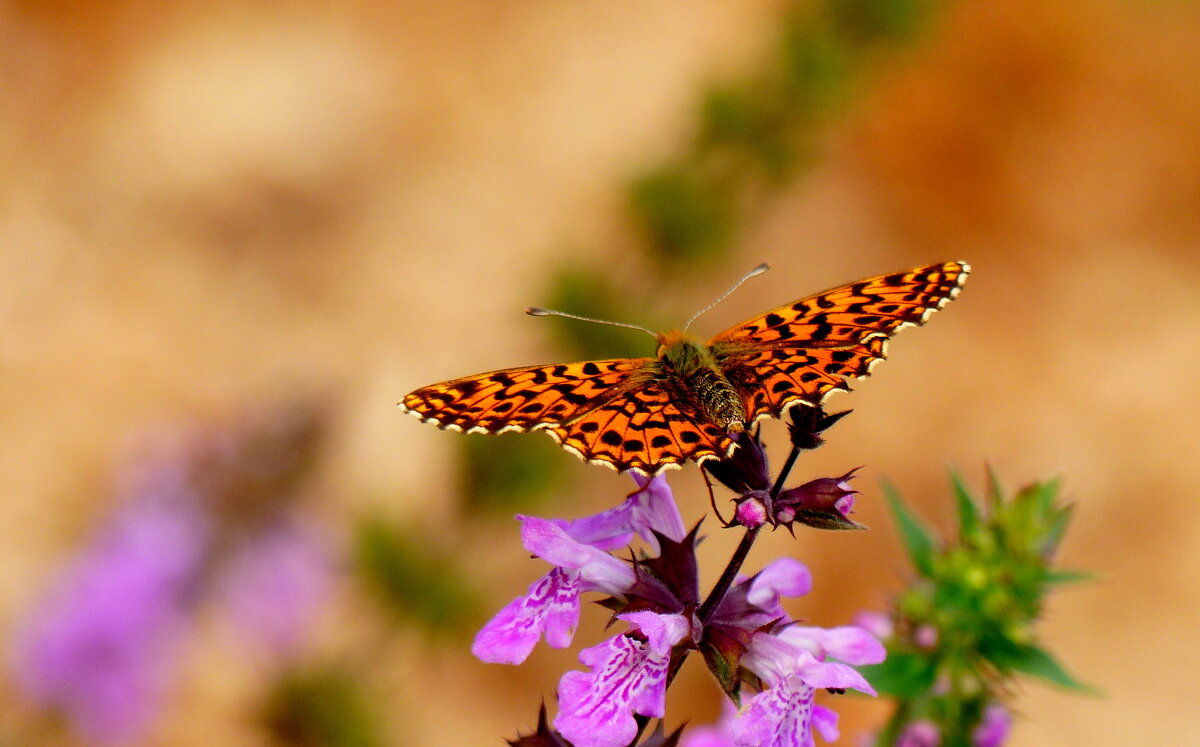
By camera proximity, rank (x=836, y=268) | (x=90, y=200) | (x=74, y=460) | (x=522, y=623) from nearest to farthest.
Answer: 1. (x=522, y=623)
2. (x=74, y=460)
3. (x=90, y=200)
4. (x=836, y=268)

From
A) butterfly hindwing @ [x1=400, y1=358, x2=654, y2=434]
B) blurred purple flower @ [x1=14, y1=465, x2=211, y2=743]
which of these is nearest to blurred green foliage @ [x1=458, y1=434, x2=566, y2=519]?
blurred purple flower @ [x1=14, y1=465, x2=211, y2=743]

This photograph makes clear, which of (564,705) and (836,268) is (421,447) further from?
(564,705)

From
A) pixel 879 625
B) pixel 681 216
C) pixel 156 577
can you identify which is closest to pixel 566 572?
pixel 879 625

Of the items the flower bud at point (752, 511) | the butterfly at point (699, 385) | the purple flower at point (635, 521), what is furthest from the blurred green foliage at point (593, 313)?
the flower bud at point (752, 511)

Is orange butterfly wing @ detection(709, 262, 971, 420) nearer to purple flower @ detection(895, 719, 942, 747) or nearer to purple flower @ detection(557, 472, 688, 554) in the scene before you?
purple flower @ detection(557, 472, 688, 554)

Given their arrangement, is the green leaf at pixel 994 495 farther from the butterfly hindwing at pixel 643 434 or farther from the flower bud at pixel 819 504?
the flower bud at pixel 819 504

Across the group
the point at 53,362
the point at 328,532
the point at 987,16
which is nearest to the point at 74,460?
the point at 53,362

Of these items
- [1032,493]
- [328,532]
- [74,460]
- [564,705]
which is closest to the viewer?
[564,705]
